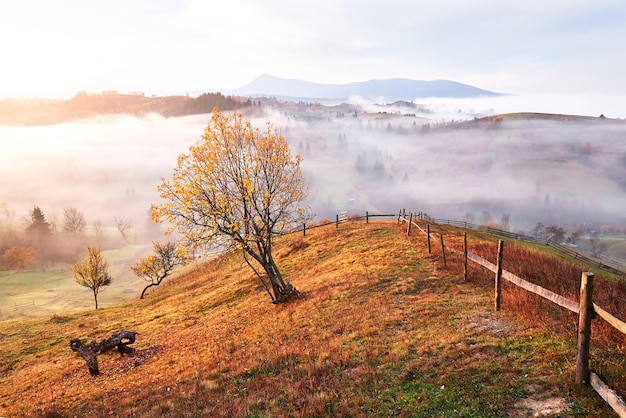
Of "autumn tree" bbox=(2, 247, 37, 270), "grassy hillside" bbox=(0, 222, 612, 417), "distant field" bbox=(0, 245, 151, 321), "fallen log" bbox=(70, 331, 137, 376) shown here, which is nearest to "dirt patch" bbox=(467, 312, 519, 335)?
"grassy hillside" bbox=(0, 222, 612, 417)

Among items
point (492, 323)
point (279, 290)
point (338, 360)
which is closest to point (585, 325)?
point (492, 323)

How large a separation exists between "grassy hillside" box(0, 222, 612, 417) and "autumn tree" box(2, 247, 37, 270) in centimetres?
14430

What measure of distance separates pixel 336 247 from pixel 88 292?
274 ft

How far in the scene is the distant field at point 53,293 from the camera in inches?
2798

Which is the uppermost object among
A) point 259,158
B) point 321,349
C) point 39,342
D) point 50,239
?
point 259,158

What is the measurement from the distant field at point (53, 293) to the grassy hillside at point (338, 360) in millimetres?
51199

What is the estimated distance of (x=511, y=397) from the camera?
8.50 m

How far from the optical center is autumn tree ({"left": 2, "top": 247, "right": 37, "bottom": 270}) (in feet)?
448

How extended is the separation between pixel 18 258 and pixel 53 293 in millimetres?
72302

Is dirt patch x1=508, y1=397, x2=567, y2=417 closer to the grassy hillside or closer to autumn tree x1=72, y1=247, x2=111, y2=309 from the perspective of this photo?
the grassy hillside

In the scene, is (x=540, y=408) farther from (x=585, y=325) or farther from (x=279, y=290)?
(x=279, y=290)

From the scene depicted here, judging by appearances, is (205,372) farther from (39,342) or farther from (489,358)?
(39,342)

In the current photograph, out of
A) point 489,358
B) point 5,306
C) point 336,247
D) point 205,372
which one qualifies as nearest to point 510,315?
point 489,358

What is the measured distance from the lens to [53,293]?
89.2 m
